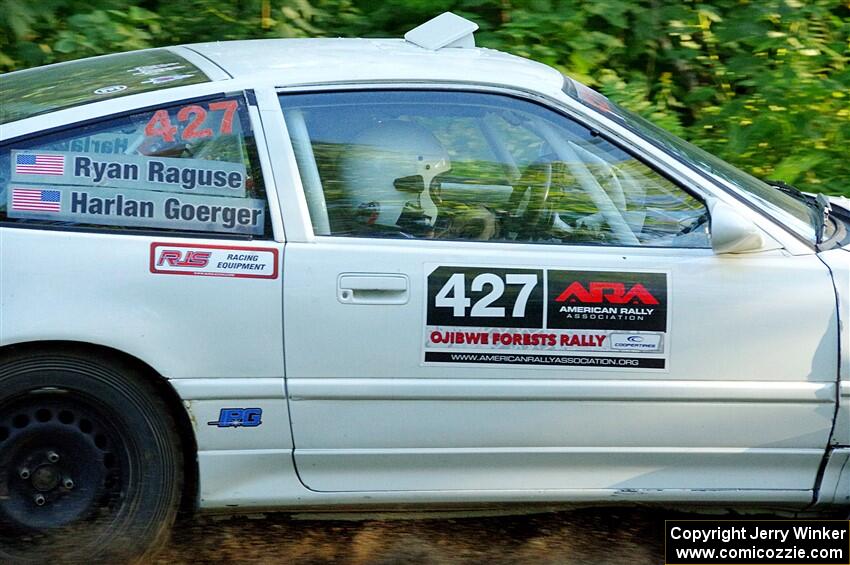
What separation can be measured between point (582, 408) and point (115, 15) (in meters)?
4.05

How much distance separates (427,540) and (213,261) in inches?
47.9

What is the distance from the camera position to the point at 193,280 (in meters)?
3.08

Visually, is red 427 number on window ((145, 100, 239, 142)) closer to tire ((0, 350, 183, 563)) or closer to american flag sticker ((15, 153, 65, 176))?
american flag sticker ((15, 153, 65, 176))

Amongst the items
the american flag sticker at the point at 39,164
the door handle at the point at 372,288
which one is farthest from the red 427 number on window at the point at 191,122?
the door handle at the point at 372,288

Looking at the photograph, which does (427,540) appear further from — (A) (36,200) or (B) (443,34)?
(B) (443,34)

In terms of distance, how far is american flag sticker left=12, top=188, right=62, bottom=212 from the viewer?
3080mm

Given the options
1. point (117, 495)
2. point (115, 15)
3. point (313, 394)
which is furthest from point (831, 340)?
point (115, 15)

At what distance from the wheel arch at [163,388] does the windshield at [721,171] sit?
155 cm

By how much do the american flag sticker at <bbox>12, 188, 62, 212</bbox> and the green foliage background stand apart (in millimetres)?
2914

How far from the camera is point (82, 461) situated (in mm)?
3148

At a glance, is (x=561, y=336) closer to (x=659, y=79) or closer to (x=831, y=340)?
(x=831, y=340)

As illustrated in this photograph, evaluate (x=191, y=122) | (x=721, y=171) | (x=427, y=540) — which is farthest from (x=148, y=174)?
(x=721, y=171)

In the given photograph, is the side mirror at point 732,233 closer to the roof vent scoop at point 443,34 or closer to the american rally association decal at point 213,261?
the roof vent scoop at point 443,34

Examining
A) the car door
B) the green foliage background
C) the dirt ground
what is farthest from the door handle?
the green foliage background
